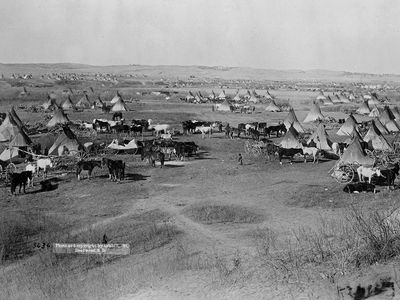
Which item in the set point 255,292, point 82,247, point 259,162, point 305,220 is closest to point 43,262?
point 82,247

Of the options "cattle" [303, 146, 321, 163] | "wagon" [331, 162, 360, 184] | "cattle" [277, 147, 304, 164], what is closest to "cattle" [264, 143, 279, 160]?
"cattle" [277, 147, 304, 164]

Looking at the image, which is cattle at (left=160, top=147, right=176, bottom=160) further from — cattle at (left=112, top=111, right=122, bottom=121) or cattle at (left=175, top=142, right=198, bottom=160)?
cattle at (left=112, top=111, right=122, bottom=121)

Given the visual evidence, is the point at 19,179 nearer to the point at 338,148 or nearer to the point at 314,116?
the point at 338,148

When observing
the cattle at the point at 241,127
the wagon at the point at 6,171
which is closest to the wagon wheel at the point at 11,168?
the wagon at the point at 6,171

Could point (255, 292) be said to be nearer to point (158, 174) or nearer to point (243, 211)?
point (243, 211)

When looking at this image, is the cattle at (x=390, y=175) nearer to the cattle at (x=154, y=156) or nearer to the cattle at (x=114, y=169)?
the cattle at (x=154, y=156)

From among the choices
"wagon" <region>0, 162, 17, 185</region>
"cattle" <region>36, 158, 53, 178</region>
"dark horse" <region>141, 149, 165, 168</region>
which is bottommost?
"wagon" <region>0, 162, 17, 185</region>

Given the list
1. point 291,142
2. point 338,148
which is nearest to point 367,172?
point 338,148
